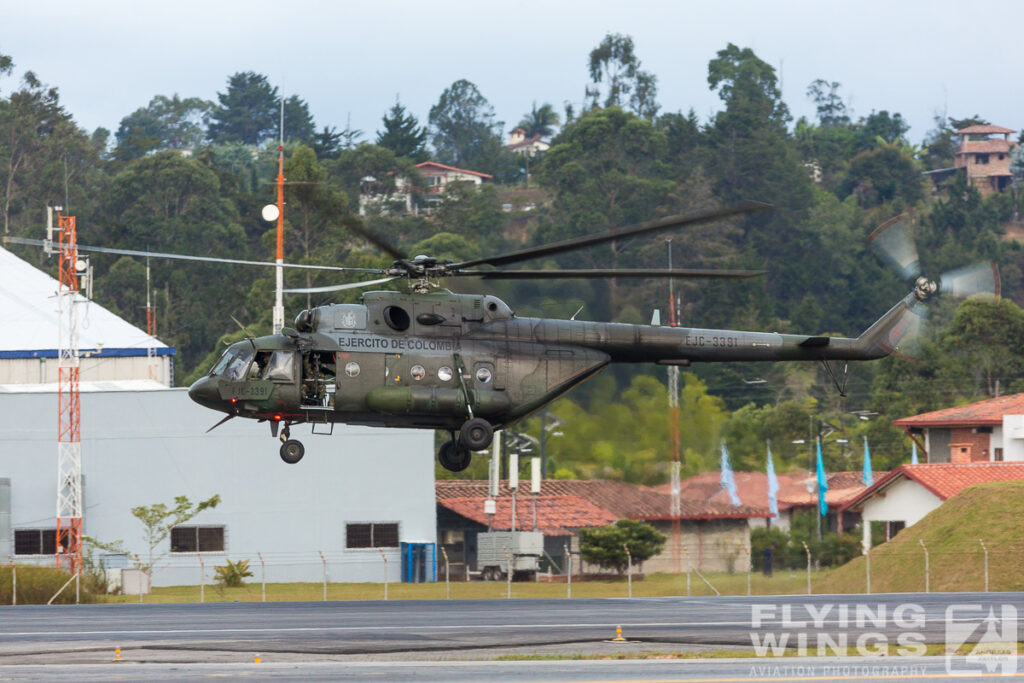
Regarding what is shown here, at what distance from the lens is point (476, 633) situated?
114 ft

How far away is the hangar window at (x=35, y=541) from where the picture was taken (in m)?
61.3

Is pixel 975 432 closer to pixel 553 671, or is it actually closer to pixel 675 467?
pixel 675 467

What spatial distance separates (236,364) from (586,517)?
38247mm

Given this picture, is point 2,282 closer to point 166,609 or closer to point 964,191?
point 166,609

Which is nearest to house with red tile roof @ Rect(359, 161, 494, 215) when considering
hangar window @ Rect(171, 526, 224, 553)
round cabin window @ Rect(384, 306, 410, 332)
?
hangar window @ Rect(171, 526, 224, 553)

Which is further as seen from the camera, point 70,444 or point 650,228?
point 70,444

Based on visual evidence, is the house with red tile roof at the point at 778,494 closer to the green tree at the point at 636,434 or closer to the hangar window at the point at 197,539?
the green tree at the point at 636,434

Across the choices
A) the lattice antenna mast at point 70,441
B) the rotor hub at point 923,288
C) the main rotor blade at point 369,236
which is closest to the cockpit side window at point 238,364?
the main rotor blade at point 369,236

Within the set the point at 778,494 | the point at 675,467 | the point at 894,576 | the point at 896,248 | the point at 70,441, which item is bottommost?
the point at 894,576

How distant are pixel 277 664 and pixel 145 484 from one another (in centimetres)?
3475

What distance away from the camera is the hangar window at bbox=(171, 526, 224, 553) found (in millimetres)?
61844

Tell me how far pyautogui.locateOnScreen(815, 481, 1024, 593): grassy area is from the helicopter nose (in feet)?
101

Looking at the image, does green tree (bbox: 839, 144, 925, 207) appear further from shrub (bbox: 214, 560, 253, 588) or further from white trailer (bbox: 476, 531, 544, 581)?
shrub (bbox: 214, 560, 253, 588)

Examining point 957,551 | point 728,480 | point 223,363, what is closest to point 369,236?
point 223,363
